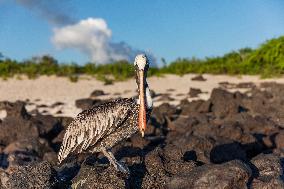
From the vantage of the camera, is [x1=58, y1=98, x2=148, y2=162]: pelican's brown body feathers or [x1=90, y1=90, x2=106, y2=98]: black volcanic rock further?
[x1=90, y1=90, x2=106, y2=98]: black volcanic rock

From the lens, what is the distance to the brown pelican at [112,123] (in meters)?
8.21

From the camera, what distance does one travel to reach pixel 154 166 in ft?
28.3

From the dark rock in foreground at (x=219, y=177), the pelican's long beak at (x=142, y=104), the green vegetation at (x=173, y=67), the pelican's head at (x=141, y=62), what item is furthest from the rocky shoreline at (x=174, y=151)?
the green vegetation at (x=173, y=67)

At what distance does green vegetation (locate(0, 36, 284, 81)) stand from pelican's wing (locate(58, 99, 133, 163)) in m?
19.0

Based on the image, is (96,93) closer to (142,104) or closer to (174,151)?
(174,151)

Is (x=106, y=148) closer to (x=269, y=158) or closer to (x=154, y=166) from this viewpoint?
(x=154, y=166)

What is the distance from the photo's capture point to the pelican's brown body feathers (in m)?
8.46

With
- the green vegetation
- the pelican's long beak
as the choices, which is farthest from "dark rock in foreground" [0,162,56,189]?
the green vegetation

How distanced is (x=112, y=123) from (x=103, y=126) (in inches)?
4.9

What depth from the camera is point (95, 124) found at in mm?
8570

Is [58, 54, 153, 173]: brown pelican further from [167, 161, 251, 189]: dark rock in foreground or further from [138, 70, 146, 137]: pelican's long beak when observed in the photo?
[167, 161, 251, 189]: dark rock in foreground

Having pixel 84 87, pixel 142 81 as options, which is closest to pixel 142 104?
pixel 142 81

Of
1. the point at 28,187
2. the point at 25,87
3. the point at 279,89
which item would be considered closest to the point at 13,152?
the point at 28,187

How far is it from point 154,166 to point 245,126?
726 cm
